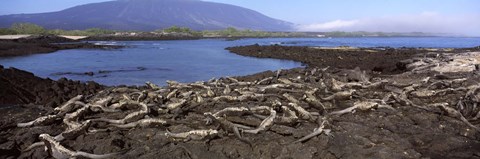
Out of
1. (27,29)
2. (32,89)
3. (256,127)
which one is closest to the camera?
(256,127)

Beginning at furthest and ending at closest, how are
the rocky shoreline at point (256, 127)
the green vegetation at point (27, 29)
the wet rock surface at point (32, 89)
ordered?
1. the green vegetation at point (27, 29)
2. the wet rock surface at point (32, 89)
3. the rocky shoreline at point (256, 127)

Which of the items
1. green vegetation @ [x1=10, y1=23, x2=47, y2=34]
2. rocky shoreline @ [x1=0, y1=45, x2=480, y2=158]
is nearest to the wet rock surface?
rocky shoreline @ [x1=0, y1=45, x2=480, y2=158]

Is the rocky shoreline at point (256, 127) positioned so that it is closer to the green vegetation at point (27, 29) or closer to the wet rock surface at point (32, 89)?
the wet rock surface at point (32, 89)

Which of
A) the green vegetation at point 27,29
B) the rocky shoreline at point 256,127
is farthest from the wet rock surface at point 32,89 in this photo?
the green vegetation at point 27,29

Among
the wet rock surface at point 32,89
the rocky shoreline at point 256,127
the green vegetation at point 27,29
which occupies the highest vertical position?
the rocky shoreline at point 256,127

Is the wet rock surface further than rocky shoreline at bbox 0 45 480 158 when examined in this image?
Yes

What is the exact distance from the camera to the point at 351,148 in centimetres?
623

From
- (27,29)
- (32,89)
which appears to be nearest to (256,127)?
(32,89)

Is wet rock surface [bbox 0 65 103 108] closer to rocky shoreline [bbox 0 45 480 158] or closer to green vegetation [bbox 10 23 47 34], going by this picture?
rocky shoreline [bbox 0 45 480 158]

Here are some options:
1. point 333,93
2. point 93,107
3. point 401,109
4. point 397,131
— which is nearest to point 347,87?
point 333,93

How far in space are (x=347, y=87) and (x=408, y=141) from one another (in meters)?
4.02

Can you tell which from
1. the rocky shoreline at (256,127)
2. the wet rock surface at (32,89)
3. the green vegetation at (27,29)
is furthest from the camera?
the green vegetation at (27,29)

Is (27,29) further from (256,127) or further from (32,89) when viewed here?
(256,127)

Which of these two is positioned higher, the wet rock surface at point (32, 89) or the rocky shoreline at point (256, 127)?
the rocky shoreline at point (256, 127)
